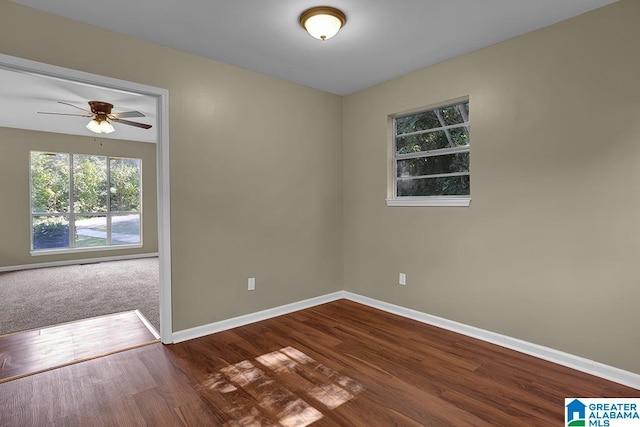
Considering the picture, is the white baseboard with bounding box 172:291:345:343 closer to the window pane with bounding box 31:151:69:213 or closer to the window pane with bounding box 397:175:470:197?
the window pane with bounding box 397:175:470:197

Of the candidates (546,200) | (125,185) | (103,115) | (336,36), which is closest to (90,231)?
(125,185)

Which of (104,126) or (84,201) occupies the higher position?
(104,126)

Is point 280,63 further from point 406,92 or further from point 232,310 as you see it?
point 232,310

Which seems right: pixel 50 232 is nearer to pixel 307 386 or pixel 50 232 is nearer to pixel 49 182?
pixel 49 182

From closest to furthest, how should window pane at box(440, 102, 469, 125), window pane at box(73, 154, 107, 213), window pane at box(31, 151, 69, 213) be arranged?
1. window pane at box(440, 102, 469, 125)
2. window pane at box(31, 151, 69, 213)
3. window pane at box(73, 154, 107, 213)

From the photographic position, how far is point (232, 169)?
10.7ft

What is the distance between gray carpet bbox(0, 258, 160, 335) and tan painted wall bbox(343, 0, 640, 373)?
9.58ft

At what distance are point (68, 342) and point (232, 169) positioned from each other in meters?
2.04

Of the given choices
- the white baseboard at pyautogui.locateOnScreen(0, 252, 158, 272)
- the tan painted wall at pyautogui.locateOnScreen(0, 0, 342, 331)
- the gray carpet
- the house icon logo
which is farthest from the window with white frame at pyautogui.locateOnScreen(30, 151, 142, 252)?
the house icon logo

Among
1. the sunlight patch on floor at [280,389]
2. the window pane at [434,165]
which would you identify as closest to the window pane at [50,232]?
the sunlight patch on floor at [280,389]

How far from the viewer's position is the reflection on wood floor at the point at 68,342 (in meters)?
2.51

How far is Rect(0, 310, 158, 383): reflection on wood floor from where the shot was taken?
2508 millimetres

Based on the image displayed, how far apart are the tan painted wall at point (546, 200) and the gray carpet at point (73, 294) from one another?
2.92 metres

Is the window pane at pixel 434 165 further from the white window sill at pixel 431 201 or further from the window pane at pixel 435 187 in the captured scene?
the white window sill at pixel 431 201
